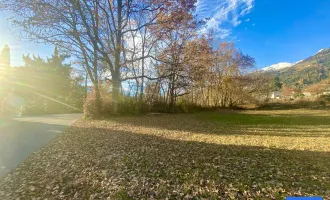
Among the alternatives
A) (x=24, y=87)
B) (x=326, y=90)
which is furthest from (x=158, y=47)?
(x=326, y=90)

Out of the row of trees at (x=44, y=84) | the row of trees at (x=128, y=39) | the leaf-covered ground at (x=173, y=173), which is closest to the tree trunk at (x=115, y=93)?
the row of trees at (x=128, y=39)

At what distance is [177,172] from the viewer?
10.1 feet

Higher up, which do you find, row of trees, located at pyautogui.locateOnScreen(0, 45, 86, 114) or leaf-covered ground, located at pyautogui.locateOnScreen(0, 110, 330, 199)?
row of trees, located at pyautogui.locateOnScreen(0, 45, 86, 114)

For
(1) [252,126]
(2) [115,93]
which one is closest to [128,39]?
(2) [115,93]

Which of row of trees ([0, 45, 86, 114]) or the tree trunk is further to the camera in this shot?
Result: row of trees ([0, 45, 86, 114])

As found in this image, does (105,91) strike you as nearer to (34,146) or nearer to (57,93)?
(34,146)

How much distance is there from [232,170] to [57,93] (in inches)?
978

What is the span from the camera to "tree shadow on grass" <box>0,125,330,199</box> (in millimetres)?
2430

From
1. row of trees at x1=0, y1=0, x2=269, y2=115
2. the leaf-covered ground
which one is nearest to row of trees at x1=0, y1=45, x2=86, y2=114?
row of trees at x1=0, y1=0, x2=269, y2=115

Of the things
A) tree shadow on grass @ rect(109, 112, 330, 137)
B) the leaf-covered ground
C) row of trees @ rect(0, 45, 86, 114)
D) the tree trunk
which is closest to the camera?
the leaf-covered ground

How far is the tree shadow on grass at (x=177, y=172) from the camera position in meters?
2.43

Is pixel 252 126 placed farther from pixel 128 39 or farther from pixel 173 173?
pixel 128 39

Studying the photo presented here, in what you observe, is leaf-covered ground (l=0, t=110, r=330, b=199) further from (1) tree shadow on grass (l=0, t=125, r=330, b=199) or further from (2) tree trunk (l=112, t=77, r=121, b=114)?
→ (2) tree trunk (l=112, t=77, r=121, b=114)

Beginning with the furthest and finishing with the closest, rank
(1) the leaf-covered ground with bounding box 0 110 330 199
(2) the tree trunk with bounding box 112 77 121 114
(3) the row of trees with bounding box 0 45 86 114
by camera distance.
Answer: (3) the row of trees with bounding box 0 45 86 114 < (2) the tree trunk with bounding box 112 77 121 114 < (1) the leaf-covered ground with bounding box 0 110 330 199
